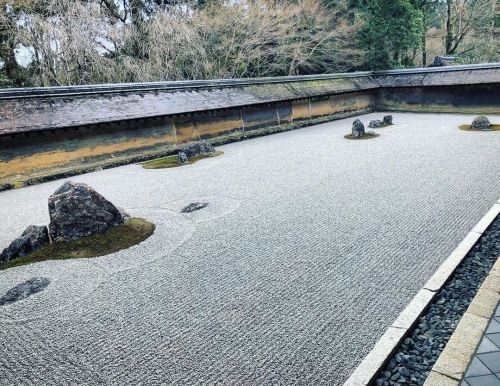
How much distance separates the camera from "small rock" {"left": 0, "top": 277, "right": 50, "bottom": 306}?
4078 millimetres

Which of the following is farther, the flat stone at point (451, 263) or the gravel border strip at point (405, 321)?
the flat stone at point (451, 263)

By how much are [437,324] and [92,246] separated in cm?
466

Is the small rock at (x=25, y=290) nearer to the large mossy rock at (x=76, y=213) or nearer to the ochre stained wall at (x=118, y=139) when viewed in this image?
the large mossy rock at (x=76, y=213)

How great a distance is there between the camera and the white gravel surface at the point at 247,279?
2.91 metres

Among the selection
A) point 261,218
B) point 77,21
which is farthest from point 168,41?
point 261,218

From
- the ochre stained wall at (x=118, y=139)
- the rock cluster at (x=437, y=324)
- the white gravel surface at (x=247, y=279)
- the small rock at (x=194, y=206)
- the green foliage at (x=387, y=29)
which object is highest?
the green foliage at (x=387, y=29)

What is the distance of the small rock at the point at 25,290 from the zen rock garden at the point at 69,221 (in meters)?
0.84

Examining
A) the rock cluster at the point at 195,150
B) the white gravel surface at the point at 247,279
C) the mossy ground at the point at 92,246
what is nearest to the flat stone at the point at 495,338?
the white gravel surface at the point at 247,279

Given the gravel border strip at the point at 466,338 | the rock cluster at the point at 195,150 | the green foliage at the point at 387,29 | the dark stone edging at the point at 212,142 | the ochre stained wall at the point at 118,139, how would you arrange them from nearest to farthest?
the gravel border strip at the point at 466,338 < the ochre stained wall at the point at 118,139 < the dark stone edging at the point at 212,142 < the rock cluster at the point at 195,150 < the green foliage at the point at 387,29

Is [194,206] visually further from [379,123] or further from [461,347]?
[379,123]

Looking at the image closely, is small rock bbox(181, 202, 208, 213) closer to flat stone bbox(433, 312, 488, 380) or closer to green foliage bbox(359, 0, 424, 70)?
flat stone bbox(433, 312, 488, 380)

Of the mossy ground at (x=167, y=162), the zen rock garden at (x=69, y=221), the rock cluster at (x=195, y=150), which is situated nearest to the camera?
the zen rock garden at (x=69, y=221)

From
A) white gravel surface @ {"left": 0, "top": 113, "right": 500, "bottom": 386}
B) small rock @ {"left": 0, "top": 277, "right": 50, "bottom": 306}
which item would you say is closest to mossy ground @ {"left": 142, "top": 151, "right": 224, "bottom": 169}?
white gravel surface @ {"left": 0, "top": 113, "right": 500, "bottom": 386}

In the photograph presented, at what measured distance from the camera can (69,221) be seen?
17.5ft
